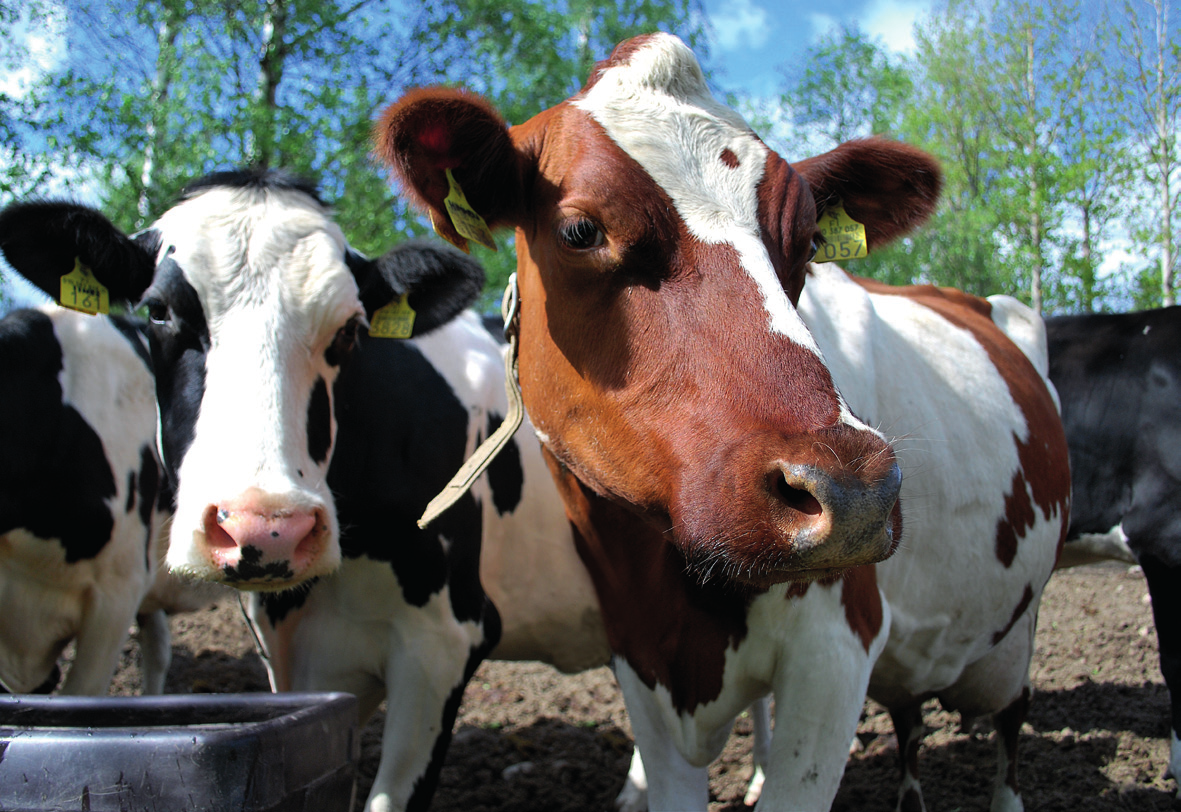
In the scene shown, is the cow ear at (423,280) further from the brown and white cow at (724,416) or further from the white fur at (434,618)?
the brown and white cow at (724,416)

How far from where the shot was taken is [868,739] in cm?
486

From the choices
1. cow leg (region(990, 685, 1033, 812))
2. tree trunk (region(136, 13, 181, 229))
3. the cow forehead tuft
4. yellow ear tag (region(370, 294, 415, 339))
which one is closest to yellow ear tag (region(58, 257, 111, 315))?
the cow forehead tuft

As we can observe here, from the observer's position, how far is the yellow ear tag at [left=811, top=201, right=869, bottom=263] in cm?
256

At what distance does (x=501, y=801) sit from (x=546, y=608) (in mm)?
1009

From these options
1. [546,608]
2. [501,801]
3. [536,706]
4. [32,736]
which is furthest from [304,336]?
[536,706]

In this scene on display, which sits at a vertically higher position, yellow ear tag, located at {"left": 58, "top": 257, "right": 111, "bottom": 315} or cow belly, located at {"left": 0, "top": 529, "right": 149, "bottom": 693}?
yellow ear tag, located at {"left": 58, "top": 257, "right": 111, "bottom": 315}

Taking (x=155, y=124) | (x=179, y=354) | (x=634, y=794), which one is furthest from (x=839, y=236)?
(x=155, y=124)

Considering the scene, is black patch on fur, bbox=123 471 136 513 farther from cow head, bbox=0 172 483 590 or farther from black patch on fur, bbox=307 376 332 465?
black patch on fur, bbox=307 376 332 465

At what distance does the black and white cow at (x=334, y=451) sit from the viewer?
2.25 meters

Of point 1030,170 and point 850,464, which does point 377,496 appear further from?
point 1030,170

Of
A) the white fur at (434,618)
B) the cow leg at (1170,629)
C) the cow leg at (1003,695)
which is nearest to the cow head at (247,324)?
the white fur at (434,618)

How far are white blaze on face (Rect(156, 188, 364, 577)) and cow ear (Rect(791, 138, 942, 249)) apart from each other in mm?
1531

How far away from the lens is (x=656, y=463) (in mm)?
1683

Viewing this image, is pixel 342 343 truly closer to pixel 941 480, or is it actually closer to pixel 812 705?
pixel 812 705
